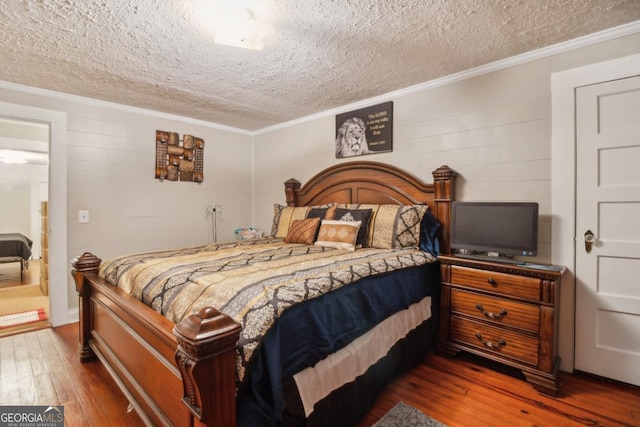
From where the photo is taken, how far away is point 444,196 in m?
2.59

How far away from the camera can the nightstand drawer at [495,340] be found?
1958 mm

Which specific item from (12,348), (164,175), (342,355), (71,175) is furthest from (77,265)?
(342,355)

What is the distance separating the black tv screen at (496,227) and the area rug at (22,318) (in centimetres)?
413

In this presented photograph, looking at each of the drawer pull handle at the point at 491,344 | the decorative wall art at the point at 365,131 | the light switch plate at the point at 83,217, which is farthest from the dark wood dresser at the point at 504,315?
the light switch plate at the point at 83,217

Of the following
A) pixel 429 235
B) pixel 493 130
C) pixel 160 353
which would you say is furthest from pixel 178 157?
pixel 493 130

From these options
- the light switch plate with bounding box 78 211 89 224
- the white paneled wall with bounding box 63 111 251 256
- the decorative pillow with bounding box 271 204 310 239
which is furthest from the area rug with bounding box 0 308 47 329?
the decorative pillow with bounding box 271 204 310 239

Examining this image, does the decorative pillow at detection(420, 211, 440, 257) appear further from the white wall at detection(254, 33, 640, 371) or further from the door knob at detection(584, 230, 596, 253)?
the door knob at detection(584, 230, 596, 253)

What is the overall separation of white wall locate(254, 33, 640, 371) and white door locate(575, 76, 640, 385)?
120 mm

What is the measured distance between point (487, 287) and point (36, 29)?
339 centimetres

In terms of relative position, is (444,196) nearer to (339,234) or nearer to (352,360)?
(339,234)

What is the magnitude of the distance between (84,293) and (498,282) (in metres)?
2.92

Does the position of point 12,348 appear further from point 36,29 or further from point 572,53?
point 572,53

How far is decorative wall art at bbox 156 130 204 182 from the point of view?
11.9 feet

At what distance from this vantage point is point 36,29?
1.92 m
